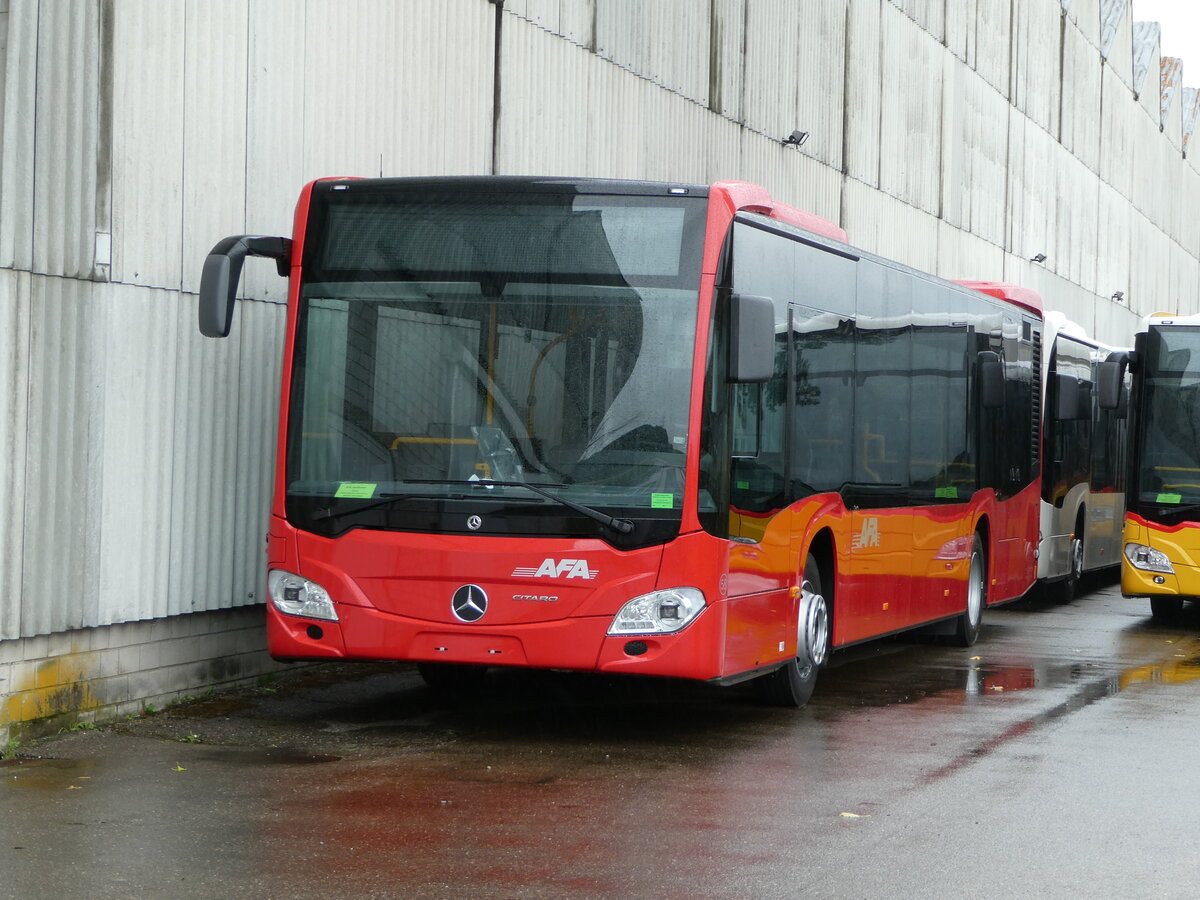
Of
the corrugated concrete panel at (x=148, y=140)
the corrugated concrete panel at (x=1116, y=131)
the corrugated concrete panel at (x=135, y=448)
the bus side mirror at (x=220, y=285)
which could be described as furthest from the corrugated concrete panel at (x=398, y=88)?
the corrugated concrete panel at (x=1116, y=131)

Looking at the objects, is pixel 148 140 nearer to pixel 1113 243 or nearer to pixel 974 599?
pixel 974 599

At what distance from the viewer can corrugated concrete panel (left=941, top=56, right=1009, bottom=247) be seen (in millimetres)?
32500

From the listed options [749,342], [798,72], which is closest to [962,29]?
[798,72]

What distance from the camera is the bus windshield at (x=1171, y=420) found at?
60.3 ft

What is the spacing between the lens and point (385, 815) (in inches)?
309

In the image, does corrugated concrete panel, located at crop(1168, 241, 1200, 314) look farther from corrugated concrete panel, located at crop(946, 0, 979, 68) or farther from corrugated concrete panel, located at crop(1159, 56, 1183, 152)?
corrugated concrete panel, located at crop(946, 0, 979, 68)

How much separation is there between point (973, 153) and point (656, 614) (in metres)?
26.4

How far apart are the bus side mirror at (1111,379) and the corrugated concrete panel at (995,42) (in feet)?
55.2

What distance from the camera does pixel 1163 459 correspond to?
60.8ft

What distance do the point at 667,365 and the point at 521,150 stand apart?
22.9ft

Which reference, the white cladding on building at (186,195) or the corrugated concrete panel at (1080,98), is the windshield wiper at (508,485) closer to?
the white cladding on building at (186,195)

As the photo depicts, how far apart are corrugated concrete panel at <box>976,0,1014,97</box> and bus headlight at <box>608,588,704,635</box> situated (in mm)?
27066

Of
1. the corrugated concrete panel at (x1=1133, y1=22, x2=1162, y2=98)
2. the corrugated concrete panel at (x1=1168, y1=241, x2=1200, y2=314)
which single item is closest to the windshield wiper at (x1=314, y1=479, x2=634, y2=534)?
the corrugated concrete panel at (x1=1133, y1=22, x2=1162, y2=98)

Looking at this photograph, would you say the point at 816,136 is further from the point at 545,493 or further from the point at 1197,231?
the point at 1197,231
